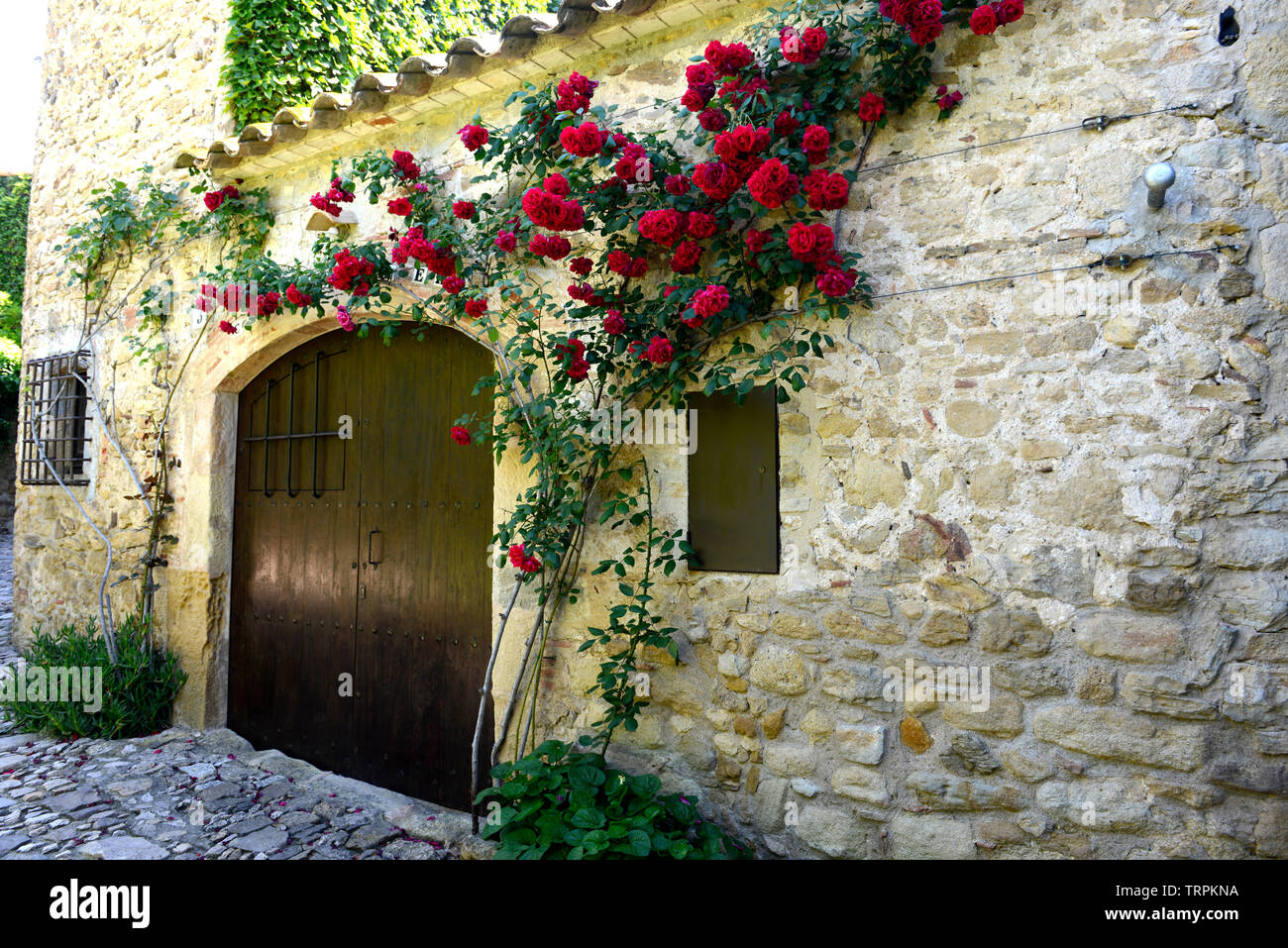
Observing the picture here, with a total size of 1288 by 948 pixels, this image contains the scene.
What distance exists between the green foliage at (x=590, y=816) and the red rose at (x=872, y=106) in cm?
228

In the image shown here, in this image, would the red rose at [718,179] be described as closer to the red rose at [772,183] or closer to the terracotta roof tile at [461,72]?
the red rose at [772,183]

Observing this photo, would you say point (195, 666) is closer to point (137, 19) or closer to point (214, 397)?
point (214, 397)

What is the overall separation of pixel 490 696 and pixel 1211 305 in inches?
Answer: 112

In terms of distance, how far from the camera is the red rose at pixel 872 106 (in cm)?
237

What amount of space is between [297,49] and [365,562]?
3.01 m

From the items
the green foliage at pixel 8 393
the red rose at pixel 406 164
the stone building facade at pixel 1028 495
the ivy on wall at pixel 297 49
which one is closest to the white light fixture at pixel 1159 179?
the stone building facade at pixel 1028 495

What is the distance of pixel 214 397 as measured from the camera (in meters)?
4.34

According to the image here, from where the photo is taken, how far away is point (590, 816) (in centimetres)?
237

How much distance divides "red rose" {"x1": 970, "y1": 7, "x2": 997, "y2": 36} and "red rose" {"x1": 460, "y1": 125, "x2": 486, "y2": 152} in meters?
1.74

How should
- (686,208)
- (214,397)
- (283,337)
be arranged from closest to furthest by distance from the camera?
1. (686,208)
2. (283,337)
3. (214,397)

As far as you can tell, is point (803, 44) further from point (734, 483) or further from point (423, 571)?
point (423, 571)

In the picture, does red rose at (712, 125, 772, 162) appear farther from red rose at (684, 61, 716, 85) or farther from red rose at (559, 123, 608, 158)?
red rose at (559, 123, 608, 158)

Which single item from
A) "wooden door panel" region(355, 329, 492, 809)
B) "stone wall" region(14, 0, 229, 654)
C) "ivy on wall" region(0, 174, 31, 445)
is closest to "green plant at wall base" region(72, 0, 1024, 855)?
"wooden door panel" region(355, 329, 492, 809)
